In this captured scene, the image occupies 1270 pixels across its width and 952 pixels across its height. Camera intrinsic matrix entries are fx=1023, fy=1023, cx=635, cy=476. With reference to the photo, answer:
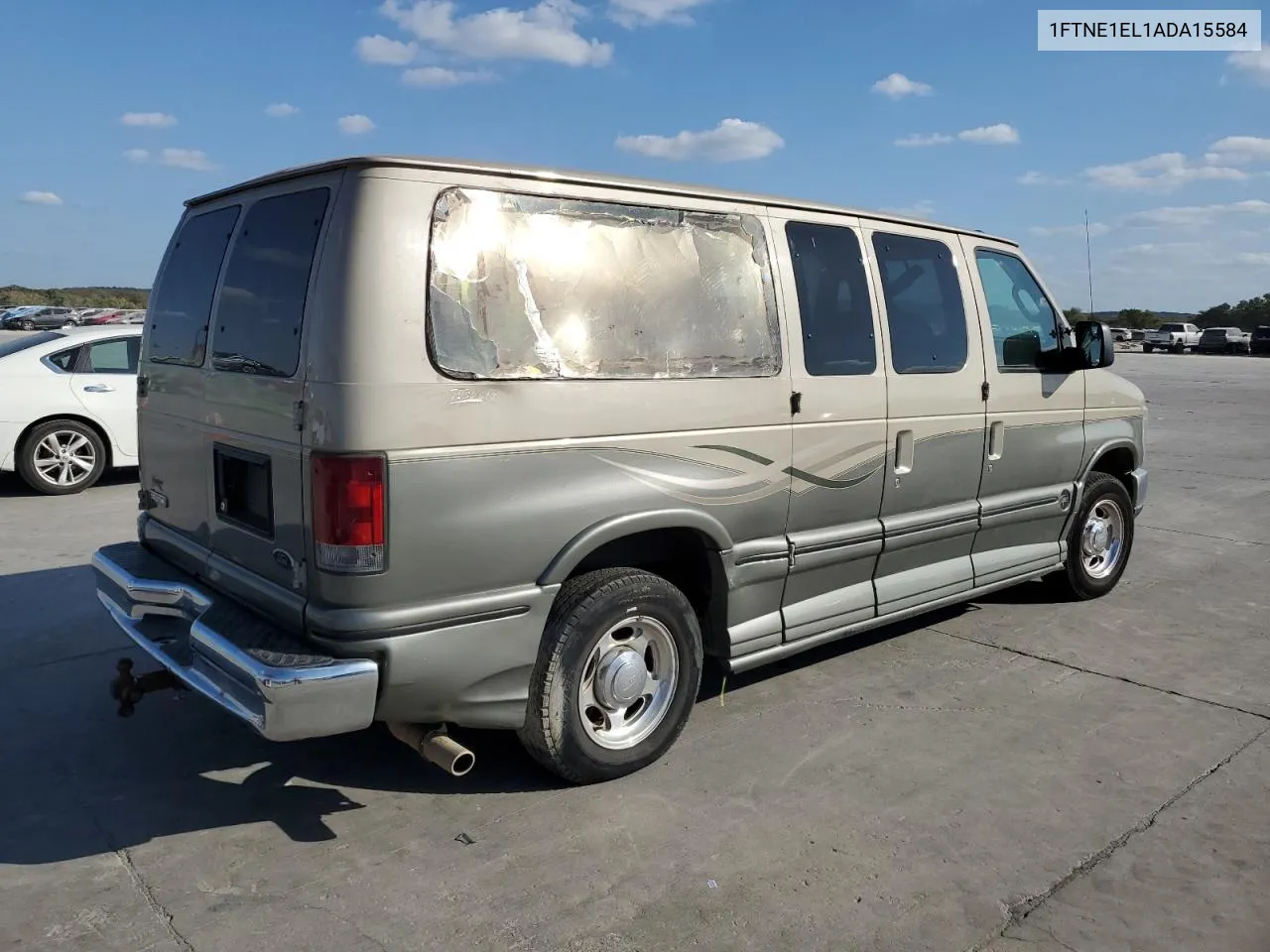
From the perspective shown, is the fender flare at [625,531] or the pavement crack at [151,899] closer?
the pavement crack at [151,899]

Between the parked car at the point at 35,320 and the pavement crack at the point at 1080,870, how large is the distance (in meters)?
44.2

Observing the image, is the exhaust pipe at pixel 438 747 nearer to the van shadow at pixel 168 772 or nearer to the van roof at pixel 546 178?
the van shadow at pixel 168 772

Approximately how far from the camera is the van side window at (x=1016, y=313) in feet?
17.5

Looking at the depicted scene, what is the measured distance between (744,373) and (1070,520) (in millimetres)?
2967

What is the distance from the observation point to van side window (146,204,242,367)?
396 centimetres

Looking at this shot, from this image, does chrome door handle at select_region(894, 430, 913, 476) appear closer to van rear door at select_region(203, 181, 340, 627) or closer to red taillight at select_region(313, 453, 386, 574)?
red taillight at select_region(313, 453, 386, 574)

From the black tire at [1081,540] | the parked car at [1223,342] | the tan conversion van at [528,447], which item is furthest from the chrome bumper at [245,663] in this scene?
the parked car at [1223,342]

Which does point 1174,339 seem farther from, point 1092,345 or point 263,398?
point 263,398

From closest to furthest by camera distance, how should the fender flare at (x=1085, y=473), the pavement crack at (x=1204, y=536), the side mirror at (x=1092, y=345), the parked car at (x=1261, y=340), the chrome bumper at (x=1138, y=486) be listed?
the side mirror at (x=1092, y=345)
the fender flare at (x=1085, y=473)
the chrome bumper at (x=1138, y=486)
the pavement crack at (x=1204, y=536)
the parked car at (x=1261, y=340)

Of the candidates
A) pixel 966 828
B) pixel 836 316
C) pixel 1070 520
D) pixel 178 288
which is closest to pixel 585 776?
pixel 966 828

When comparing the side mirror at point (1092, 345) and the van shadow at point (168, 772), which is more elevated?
the side mirror at point (1092, 345)

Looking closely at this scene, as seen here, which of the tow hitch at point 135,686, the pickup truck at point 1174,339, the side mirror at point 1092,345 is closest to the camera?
the tow hitch at point 135,686

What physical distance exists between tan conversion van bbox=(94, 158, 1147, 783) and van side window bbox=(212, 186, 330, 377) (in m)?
0.01

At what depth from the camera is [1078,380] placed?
581cm
